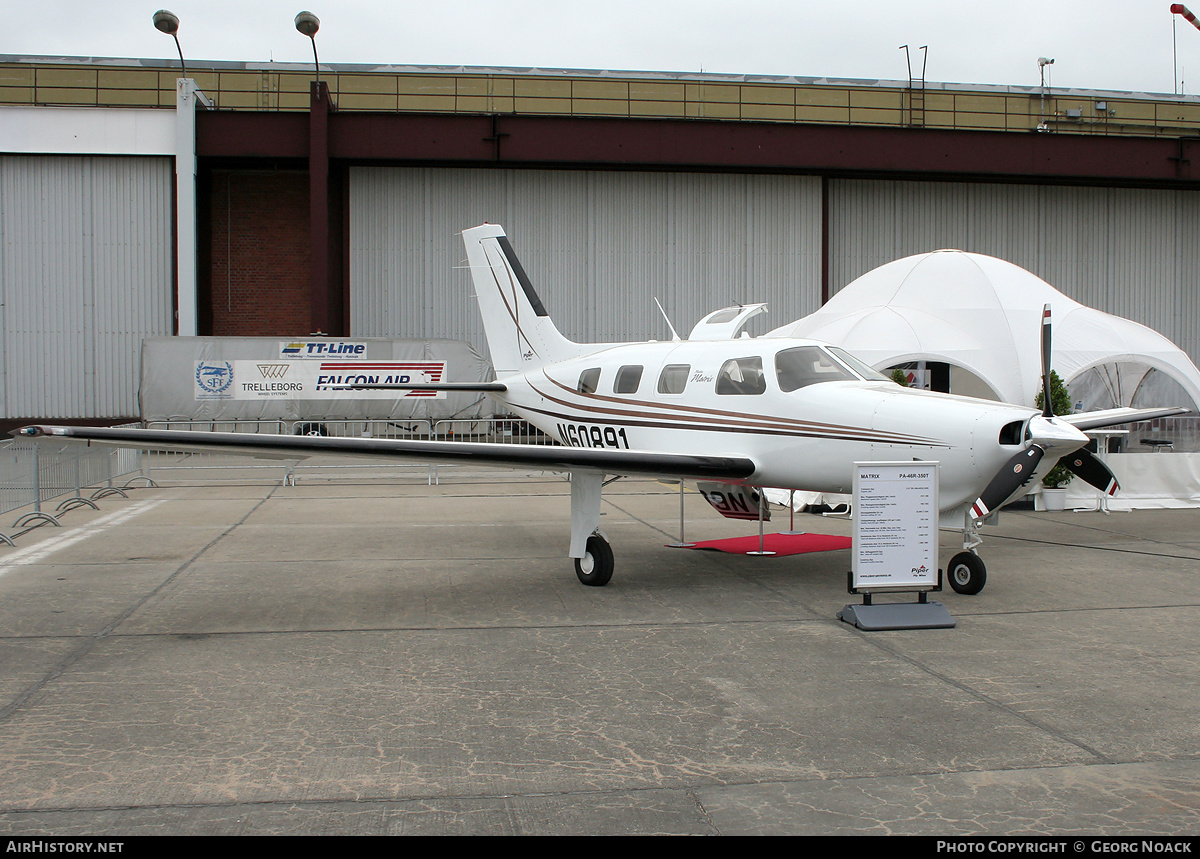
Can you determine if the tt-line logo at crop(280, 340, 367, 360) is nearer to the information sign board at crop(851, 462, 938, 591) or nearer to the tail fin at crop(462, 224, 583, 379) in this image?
the tail fin at crop(462, 224, 583, 379)

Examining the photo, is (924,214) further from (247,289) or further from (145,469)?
(145,469)

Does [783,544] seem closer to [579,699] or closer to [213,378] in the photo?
[579,699]

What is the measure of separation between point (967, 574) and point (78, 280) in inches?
959

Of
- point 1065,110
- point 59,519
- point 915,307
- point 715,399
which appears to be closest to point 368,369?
point 59,519

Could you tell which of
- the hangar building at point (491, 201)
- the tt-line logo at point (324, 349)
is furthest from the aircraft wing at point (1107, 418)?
the tt-line logo at point (324, 349)

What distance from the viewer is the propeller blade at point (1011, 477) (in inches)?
276

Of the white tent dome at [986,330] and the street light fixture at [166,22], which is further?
the street light fixture at [166,22]

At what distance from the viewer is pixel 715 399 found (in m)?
8.76

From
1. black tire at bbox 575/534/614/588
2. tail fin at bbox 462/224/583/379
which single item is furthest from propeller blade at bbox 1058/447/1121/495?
tail fin at bbox 462/224/583/379

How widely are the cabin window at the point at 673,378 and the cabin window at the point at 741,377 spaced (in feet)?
1.53

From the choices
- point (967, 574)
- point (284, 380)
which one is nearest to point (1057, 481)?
point (967, 574)

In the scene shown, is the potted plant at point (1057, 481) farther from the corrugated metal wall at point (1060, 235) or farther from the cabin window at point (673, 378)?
the corrugated metal wall at point (1060, 235)

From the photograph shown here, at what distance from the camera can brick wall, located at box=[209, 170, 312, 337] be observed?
25.8 m

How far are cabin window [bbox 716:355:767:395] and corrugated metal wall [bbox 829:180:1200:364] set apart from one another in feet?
63.2
